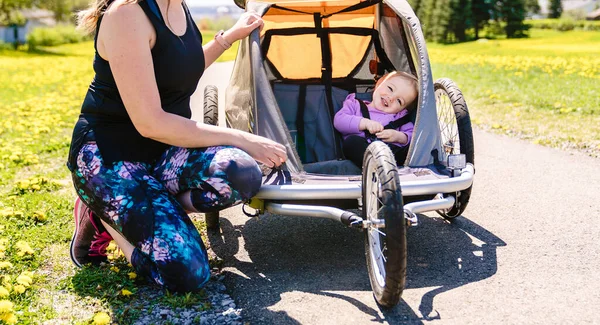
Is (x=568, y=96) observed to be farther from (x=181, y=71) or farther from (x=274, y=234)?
(x=181, y=71)

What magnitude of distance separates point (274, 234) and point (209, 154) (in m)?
1.09

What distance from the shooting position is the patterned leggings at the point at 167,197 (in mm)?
2723

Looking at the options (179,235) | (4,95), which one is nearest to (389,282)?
(179,235)

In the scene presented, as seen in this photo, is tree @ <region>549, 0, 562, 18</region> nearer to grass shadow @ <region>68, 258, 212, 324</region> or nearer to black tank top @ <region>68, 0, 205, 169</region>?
black tank top @ <region>68, 0, 205, 169</region>

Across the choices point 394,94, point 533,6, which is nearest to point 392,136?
point 394,94

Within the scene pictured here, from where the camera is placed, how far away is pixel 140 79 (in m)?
2.69

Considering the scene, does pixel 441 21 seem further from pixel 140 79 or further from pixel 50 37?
pixel 140 79

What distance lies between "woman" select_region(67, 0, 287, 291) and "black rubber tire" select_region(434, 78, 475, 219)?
1.14m

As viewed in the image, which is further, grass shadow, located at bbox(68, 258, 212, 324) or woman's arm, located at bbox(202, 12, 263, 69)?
woman's arm, located at bbox(202, 12, 263, 69)

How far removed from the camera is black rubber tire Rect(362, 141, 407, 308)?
249 centimetres

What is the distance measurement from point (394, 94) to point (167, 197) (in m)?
1.57

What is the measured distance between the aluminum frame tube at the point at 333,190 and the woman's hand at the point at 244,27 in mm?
1012

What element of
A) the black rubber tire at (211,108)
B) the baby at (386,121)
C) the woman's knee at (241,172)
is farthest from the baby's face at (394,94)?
the woman's knee at (241,172)

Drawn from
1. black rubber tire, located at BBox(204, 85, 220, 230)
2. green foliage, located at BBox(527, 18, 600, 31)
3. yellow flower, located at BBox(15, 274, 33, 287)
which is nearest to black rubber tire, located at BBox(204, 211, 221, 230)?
black rubber tire, located at BBox(204, 85, 220, 230)
